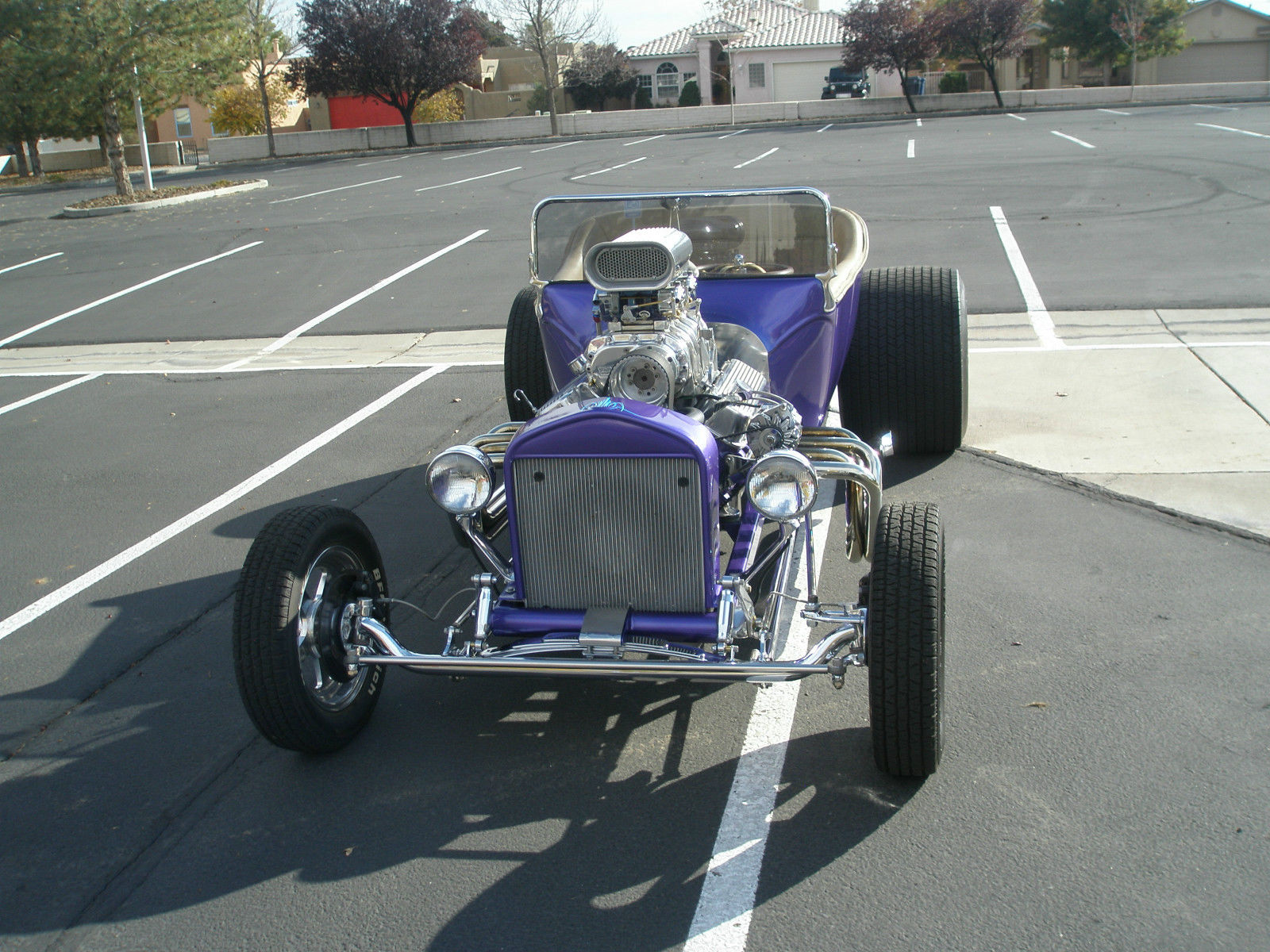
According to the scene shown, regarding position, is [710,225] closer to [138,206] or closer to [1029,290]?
[1029,290]

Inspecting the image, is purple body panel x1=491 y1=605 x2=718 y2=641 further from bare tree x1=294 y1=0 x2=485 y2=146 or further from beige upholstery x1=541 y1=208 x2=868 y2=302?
bare tree x1=294 y1=0 x2=485 y2=146

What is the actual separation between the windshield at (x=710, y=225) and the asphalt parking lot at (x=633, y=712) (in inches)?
56.3

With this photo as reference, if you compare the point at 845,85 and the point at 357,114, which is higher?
the point at 357,114

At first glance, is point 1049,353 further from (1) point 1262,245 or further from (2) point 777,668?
(2) point 777,668

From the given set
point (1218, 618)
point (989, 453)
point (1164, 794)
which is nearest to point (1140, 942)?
point (1164, 794)

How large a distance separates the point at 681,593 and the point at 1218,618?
2.33 m

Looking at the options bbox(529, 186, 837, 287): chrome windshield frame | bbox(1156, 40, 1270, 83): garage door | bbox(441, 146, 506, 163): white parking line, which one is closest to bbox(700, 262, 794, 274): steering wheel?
bbox(529, 186, 837, 287): chrome windshield frame

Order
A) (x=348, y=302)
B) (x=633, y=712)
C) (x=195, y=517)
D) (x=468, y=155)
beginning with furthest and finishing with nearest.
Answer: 1. (x=468, y=155)
2. (x=348, y=302)
3. (x=195, y=517)
4. (x=633, y=712)

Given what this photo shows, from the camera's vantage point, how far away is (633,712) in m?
4.00

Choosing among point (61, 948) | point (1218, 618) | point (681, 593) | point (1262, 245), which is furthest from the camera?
point (1262, 245)

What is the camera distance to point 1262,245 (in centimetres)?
1106

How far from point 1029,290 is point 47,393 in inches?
352

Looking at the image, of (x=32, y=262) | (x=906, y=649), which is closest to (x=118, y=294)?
(x=32, y=262)

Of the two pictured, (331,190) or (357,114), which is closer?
(331,190)
